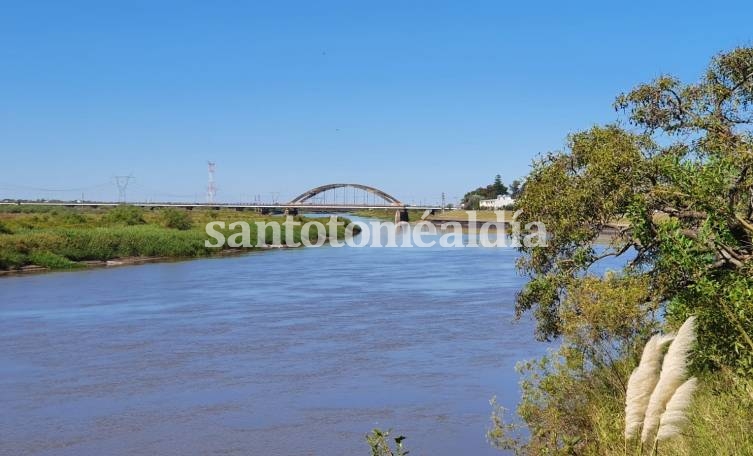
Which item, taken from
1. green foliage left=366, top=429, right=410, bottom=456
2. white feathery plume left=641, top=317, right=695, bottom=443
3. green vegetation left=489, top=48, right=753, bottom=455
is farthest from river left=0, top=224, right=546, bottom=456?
white feathery plume left=641, top=317, right=695, bottom=443

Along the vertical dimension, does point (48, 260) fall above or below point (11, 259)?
below

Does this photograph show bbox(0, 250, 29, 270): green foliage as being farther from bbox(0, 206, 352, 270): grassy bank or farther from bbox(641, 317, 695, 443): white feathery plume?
bbox(641, 317, 695, 443): white feathery plume

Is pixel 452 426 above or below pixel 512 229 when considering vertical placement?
below

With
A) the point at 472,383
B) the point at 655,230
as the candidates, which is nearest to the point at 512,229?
the point at 655,230

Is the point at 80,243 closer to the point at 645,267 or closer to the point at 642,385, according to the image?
the point at 645,267

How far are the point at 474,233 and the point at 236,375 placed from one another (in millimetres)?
70164

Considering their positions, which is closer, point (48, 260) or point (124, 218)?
point (48, 260)

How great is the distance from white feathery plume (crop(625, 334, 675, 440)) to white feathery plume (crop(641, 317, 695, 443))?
0.44 ft

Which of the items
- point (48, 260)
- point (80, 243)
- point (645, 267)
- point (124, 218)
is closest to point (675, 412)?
point (645, 267)

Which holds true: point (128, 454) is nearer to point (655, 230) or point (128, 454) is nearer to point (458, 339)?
point (655, 230)

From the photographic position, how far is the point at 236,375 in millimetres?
14664

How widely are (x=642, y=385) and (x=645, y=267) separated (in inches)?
275

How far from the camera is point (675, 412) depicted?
393cm

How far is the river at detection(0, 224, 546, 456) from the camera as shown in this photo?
11039mm
